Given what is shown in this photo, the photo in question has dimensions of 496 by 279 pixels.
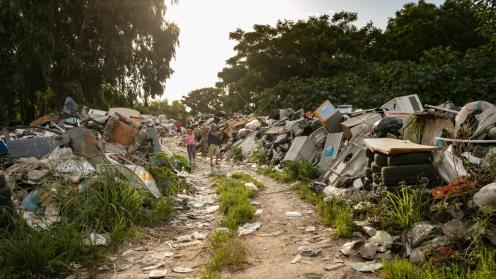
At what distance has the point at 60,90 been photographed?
43.4ft

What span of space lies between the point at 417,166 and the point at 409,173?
138mm

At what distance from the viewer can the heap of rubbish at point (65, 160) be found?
13.9 feet

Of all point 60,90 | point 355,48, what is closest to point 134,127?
point 60,90

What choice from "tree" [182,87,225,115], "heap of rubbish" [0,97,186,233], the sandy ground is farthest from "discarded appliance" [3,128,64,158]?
"tree" [182,87,225,115]

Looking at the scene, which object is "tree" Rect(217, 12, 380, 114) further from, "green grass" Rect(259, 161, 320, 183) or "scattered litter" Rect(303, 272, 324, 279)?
"scattered litter" Rect(303, 272, 324, 279)

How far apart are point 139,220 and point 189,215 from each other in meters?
0.90

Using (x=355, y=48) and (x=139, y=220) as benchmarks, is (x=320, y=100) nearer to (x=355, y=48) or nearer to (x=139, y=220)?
(x=355, y=48)

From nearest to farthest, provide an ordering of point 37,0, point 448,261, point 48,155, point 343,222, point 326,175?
point 448,261
point 343,222
point 48,155
point 326,175
point 37,0

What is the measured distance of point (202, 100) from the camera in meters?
51.4

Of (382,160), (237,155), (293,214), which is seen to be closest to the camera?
(382,160)

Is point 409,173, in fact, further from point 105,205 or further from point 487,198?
point 105,205

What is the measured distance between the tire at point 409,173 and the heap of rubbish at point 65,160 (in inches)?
132

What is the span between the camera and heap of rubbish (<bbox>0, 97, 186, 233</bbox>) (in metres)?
4.24

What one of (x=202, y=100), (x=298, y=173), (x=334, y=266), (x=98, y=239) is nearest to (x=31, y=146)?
(x=98, y=239)
